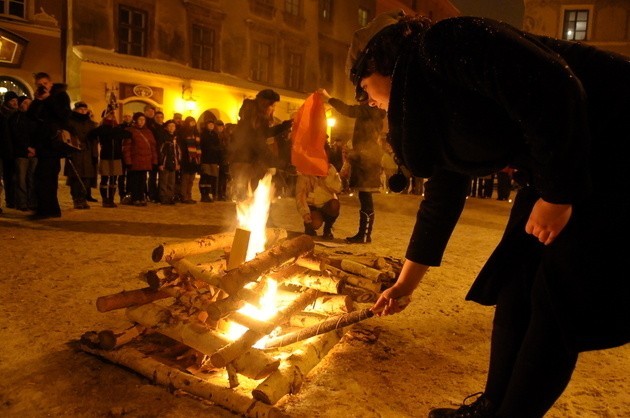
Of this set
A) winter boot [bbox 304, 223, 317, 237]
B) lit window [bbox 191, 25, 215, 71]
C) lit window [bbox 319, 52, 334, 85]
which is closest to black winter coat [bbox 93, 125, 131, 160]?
winter boot [bbox 304, 223, 317, 237]

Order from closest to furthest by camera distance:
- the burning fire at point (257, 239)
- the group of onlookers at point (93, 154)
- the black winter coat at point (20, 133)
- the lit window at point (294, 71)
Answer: the burning fire at point (257, 239), the group of onlookers at point (93, 154), the black winter coat at point (20, 133), the lit window at point (294, 71)

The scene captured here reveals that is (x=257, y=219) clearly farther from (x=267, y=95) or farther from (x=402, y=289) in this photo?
(x=267, y=95)

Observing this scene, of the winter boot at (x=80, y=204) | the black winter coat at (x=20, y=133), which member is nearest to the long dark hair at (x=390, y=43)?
the black winter coat at (x=20, y=133)

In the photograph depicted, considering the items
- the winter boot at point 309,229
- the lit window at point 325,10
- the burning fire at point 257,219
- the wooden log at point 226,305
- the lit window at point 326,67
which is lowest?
the winter boot at point 309,229

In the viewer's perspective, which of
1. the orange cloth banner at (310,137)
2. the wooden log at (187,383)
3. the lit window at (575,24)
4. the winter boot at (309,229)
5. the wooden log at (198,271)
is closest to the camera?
the wooden log at (187,383)

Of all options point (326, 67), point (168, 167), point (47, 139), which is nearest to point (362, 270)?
point (47, 139)

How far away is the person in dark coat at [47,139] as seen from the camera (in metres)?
8.19

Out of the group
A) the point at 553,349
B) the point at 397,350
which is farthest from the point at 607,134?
the point at 397,350

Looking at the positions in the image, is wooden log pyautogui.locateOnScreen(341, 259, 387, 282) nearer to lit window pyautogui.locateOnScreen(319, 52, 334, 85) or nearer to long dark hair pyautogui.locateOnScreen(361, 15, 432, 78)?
long dark hair pyautogui.locateOnScreen(361, 15, 432, 78)

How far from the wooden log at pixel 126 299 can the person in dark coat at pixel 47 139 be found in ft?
19.3

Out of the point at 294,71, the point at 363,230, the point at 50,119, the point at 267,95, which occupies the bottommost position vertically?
the point at 363,230

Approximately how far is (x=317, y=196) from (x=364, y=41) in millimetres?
5761

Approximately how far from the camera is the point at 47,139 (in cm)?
814

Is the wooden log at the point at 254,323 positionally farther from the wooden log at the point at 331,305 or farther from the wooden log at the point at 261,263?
the wooden log at the point at 331,305
